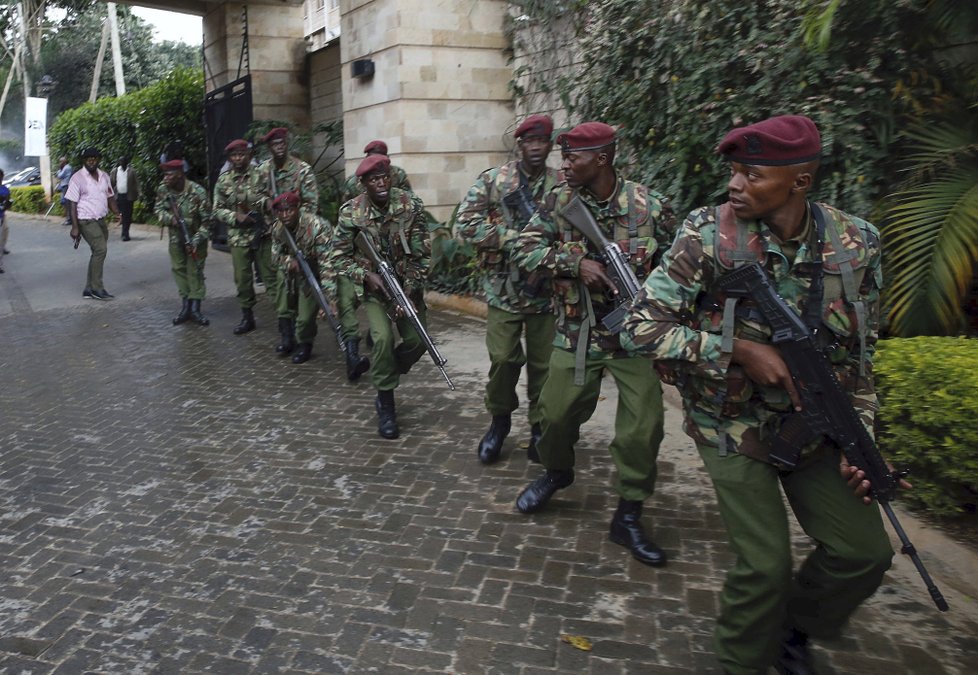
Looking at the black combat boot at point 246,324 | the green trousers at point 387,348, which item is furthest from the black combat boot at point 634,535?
the black combat boot at point 246,324

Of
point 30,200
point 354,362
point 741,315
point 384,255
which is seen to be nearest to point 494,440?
point 384,255

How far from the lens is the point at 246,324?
9.36 m

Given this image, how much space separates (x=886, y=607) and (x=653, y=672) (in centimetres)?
106

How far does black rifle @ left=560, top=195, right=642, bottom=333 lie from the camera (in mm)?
3779

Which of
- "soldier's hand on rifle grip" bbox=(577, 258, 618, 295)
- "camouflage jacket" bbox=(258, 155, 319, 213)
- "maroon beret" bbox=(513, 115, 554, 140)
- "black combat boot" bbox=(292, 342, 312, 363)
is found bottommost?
"black combat boot" bbox=(292, 342, 312, 363)

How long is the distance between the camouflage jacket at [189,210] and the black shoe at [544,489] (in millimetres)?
6082

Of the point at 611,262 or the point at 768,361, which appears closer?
the point at 768,361

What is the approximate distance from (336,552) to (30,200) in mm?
26713

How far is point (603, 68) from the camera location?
862 cm

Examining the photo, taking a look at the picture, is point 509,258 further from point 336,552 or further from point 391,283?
point 336,552

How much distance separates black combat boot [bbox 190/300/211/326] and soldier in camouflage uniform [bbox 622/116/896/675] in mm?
7769

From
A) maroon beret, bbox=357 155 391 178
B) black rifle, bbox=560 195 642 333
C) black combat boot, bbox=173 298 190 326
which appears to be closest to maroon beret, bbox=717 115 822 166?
black rifle, bbox=560 195 642 333

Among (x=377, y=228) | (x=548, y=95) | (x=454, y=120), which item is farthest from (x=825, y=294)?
(x=454, y=120)

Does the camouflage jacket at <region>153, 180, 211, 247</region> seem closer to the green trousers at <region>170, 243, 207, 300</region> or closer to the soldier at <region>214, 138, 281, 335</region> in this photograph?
the green trousers at <region>170, 243, 207, 300</region>
